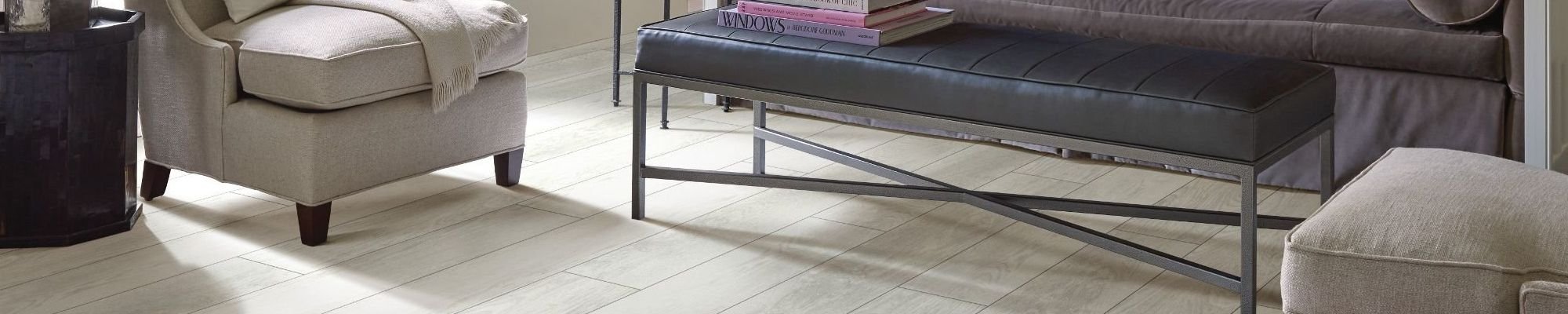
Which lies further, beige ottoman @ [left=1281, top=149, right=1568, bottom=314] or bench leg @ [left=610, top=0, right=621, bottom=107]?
bench leg @ [left=610, top=0, right=621, bottom=107]

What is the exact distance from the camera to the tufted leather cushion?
77.6 inches

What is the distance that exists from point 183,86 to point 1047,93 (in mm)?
1607

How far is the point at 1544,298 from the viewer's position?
4.95 feet

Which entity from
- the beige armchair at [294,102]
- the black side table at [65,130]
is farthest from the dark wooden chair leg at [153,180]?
the black side table at [65,130]

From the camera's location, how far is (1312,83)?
6.87 feet

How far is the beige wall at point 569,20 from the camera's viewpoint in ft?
15.5

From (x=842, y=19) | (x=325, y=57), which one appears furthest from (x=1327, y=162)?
(x=325, y=57)

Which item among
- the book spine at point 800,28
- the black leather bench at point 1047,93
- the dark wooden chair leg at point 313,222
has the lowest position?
the dark wooden chair leg at point 313,222

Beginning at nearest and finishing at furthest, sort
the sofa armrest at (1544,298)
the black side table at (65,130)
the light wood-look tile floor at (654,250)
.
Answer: the sofa armrest at (1544,298), the light wood-look tile floor at (654,250), the black side table at (65,130)

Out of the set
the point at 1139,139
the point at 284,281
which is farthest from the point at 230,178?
the point at 1139,139

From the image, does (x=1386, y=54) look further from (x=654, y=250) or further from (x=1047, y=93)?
(x=654, y=250)

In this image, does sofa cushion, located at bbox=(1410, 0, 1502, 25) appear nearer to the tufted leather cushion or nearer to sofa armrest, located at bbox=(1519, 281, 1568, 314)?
the tufted leather cushion

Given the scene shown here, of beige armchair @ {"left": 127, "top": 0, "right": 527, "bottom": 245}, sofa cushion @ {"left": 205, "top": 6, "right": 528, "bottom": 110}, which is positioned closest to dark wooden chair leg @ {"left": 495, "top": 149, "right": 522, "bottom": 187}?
beige armchair @ {"left": 127, "top": 0, "right": 527, "bottom": 245}

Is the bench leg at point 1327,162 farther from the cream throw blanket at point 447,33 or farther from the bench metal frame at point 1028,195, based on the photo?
the cream throw blanket at point 447,33
